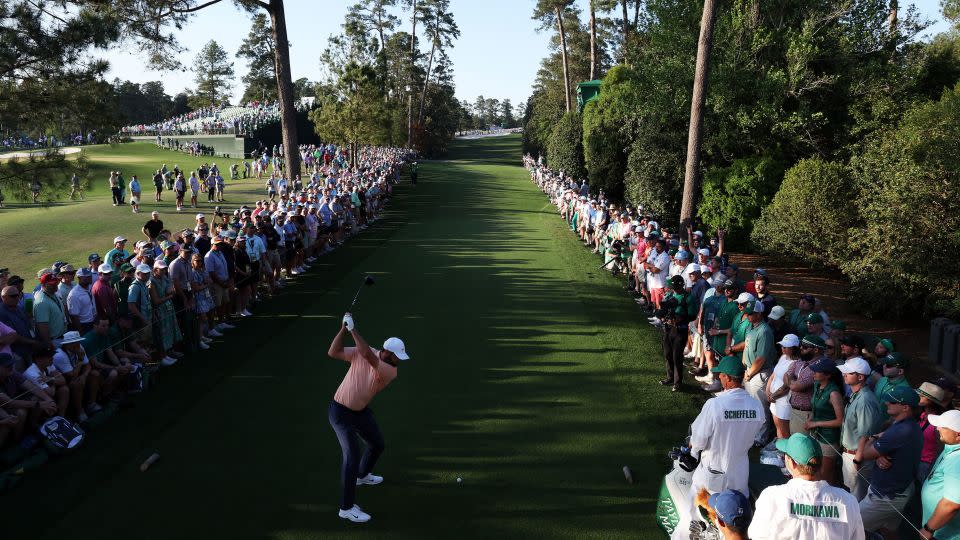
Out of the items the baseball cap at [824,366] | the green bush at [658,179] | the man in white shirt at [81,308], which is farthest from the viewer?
the green bush at [658,179]

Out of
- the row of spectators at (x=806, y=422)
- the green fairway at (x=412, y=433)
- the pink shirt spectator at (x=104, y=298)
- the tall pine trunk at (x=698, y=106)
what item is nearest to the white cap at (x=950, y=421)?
the row of spectators at (x=806, y=422)

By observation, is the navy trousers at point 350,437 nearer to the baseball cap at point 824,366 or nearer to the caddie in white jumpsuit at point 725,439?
the caddie in white jumpsuit at point 725,439

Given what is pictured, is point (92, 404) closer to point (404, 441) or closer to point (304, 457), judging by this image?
point (304, 457)

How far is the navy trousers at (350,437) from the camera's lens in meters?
6.43

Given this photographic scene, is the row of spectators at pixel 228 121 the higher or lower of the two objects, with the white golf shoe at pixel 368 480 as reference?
higher

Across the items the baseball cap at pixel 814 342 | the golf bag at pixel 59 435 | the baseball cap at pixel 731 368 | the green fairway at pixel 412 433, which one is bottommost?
the green fairway at pixel 412 433

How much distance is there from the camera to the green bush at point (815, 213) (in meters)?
18.2

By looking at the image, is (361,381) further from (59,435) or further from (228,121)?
(228,121)

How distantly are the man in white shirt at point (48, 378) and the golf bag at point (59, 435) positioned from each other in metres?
0.35

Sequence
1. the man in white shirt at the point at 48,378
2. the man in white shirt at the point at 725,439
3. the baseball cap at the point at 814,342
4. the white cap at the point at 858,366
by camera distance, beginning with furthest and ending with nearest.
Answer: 1. the man in white shirt at the point at 48,378
2. the baseball cap at the point at 814,342
3. the white cap at the point at 858,366
4. the man in white shirt at the point at 725,439

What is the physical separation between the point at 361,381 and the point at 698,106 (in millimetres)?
15568

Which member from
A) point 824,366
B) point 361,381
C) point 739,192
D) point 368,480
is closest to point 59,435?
point 368,480

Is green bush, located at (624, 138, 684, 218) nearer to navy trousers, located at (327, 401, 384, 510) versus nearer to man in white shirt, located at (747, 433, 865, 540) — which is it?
navy trousers, located at (327, 401, 384, 510)

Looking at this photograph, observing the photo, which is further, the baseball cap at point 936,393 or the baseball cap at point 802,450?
the baseball cap at point 936,393
